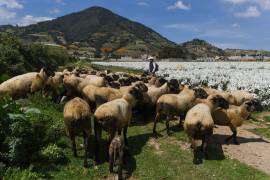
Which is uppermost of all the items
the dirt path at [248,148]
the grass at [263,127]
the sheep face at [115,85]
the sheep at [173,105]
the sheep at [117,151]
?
the sheep face at [115,85]

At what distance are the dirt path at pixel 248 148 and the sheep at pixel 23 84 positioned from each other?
9090mm

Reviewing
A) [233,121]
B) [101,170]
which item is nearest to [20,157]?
[101,170]

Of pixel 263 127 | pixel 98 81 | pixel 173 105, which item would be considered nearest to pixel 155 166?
pixel 173 105

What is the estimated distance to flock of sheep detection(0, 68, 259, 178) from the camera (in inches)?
603

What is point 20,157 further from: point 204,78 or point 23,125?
point 204,78

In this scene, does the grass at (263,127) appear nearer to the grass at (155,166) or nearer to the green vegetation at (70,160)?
the grass at (155,166)

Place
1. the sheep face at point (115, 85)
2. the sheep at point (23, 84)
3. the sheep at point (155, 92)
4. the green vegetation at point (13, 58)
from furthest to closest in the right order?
the green vegetation at point (13, 58) → the sheep face at point (115, 85) → the sheep at point (155, 92) → the sheep at point (23, 84)

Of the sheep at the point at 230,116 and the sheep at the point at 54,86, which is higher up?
the sheep at the point at 54,86

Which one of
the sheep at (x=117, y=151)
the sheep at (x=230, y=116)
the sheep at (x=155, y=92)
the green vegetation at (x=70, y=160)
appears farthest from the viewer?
the sheep at (x=155, y=92)

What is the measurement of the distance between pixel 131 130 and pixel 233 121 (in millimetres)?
4491

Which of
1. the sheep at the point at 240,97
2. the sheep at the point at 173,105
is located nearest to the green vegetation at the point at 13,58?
the sheep at the point at 173,105

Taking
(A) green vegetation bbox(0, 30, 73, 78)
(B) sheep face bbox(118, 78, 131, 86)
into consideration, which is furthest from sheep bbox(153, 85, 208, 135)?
(A) green vegetation bbox(0, 30, 73, 78)

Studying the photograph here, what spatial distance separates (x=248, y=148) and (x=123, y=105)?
18.6 feet

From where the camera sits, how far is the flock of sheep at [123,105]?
1533 cm
